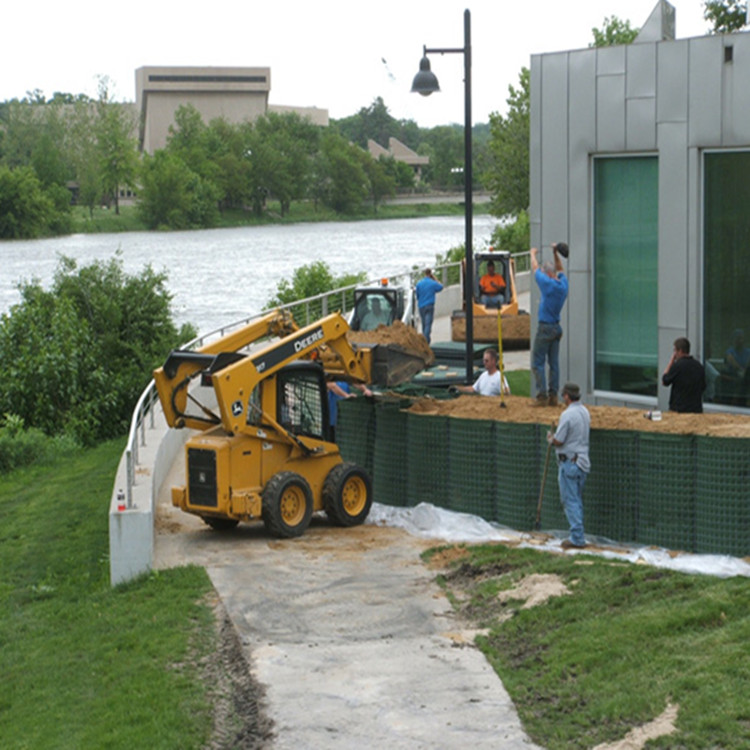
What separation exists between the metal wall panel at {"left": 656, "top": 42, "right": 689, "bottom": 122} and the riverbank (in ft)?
311

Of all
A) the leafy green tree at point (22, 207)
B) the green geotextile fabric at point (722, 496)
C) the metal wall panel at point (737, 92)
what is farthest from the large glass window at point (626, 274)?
the leafy green tree at point (22, 207)

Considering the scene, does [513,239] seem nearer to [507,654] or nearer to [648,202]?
[648,202]

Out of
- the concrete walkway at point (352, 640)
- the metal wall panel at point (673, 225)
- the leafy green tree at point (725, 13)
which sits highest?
the leafy green tree at point (725, 13)

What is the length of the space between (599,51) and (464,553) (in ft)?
26.6

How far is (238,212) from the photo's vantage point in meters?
119

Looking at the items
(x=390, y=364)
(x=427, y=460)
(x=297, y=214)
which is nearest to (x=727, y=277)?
(x=390, y=364)

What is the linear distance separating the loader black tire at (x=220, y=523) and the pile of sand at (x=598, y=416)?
2.71 m

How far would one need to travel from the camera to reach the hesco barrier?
1315cm

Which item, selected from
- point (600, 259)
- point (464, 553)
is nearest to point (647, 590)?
point (464, 553)

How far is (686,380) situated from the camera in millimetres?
15836

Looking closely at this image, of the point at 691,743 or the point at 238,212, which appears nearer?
the point at 691,743

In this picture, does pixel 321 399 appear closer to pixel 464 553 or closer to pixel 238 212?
pixel 464 553

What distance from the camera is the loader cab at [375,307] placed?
28.2 m

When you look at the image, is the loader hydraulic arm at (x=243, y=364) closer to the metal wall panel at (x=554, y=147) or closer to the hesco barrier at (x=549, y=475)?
the hesco barrier at (x=549, y=475)
